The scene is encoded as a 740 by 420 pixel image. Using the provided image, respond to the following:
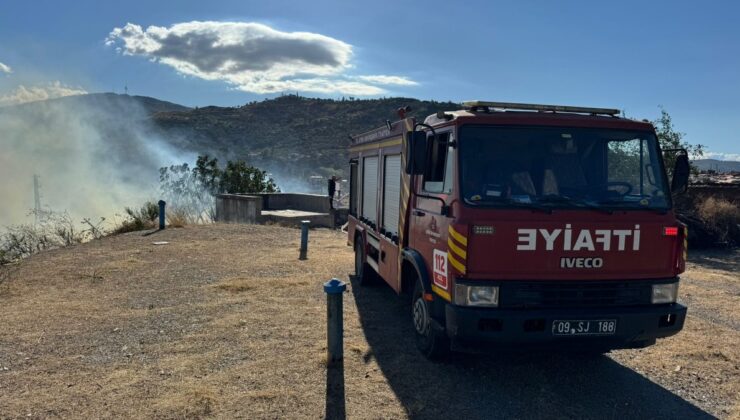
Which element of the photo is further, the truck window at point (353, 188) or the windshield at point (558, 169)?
the truck window at point (353, 188)

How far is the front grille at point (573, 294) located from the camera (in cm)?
438

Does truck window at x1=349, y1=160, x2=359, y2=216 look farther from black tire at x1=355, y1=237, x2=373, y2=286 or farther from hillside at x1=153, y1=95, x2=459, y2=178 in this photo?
hillside at x1=153, y1=95, x2=459, y2=178

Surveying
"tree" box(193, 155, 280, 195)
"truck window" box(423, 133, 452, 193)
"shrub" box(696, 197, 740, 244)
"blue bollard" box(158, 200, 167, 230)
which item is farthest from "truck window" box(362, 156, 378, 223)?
"tree" box(193, 155, 280, 195)

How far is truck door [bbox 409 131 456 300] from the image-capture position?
4707 mm

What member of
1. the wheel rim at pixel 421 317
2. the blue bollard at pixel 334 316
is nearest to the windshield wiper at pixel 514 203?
the wheel rim at pixel 421 317

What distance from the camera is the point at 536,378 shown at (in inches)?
199

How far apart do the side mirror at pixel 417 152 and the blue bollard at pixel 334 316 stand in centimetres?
127

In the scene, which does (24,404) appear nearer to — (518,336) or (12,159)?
(518,336)

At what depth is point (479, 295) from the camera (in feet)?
14.3

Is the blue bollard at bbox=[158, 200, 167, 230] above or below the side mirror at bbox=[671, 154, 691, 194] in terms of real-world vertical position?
below

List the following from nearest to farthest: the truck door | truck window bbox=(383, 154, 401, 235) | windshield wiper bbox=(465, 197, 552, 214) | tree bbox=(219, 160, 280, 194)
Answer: windshield wiper bbox=(465, 197, 552, 214), the truck door, truck window bbox=(383, 154, 401, 235), tree bbox=(219, 160, 280, 194)

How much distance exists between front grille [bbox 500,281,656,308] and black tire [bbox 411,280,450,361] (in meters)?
0.80

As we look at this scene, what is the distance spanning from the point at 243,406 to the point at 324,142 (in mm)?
60904

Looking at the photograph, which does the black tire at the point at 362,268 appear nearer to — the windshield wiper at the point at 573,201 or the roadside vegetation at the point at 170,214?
the windshield wiper at the point at 573,201
